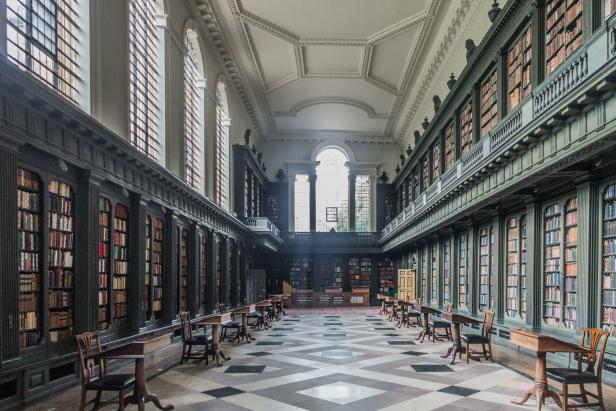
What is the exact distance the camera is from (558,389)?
671cm

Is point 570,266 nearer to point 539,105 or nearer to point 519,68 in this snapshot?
point 539,105

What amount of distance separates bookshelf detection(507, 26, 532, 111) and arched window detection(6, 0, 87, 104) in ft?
25.4

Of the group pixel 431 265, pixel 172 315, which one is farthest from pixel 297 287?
pixel 172 315

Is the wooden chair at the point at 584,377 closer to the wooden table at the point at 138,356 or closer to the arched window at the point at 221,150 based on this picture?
the wooden table at the point at 138,356

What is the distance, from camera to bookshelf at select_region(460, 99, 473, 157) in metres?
13.3

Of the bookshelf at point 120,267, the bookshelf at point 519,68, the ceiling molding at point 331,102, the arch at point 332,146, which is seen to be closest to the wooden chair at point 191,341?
the bookshelf at point 120,267

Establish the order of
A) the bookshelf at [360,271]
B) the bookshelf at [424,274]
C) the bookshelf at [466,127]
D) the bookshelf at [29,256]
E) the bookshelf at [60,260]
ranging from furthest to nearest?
the bookshelf at [360,271], the bookshelf at [424,274], the bookshelf at [466,127], the bookshelf at [60,260], the bookshelf at [29,256]

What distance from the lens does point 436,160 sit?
58.4 feet

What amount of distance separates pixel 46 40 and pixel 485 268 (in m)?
10.5

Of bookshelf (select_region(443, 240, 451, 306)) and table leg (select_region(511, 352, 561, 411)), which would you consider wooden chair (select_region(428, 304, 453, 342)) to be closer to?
bookshelf (select_region(443, 240, 451, 306))

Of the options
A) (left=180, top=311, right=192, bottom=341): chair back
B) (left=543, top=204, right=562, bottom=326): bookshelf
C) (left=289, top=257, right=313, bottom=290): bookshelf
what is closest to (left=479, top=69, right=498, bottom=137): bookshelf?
(left=543, top=204, right=562, bottom=326): bookshelf

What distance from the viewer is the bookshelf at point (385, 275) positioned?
90.2 ft

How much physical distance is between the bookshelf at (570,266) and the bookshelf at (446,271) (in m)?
7.32

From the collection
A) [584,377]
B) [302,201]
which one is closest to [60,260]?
[584,377]
